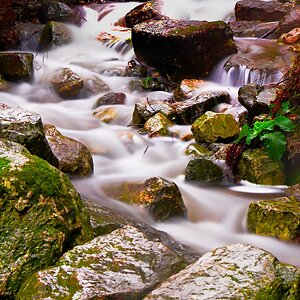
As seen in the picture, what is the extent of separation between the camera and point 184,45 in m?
8.26

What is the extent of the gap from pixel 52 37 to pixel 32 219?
8.84m

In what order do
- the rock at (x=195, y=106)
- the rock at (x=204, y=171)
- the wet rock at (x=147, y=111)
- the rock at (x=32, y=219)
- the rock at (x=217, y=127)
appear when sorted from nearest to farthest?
1. the rock at (x=32, y=219)
2. the rock at (x=204, y=171)
3. the rock at (x=217, y=127)
4. the rock at (x=195, y=106)
5. the wet rock at (x=147, y=111)

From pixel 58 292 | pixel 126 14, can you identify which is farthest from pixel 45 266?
pixel 126 14

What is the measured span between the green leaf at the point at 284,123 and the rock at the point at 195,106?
197 cm

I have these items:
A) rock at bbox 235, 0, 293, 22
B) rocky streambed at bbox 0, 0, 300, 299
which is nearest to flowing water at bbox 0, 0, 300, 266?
rocky streambed at bbox 0, 0, 300, 299

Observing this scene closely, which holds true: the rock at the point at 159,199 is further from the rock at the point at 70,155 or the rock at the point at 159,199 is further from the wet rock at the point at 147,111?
the wet rock at the point at 147,111

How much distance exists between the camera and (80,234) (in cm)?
289

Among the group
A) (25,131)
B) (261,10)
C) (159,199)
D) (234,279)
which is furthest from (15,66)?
(234,279)

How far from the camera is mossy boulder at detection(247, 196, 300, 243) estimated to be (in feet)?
12.1

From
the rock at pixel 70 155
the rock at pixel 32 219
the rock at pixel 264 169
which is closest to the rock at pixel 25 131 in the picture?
the rock at pixel 70 155

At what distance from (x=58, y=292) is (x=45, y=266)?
40 cm

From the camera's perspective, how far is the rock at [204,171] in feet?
16.8

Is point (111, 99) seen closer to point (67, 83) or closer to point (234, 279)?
point (67, 83)

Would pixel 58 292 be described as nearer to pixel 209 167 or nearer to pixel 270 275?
pixel 270 275
